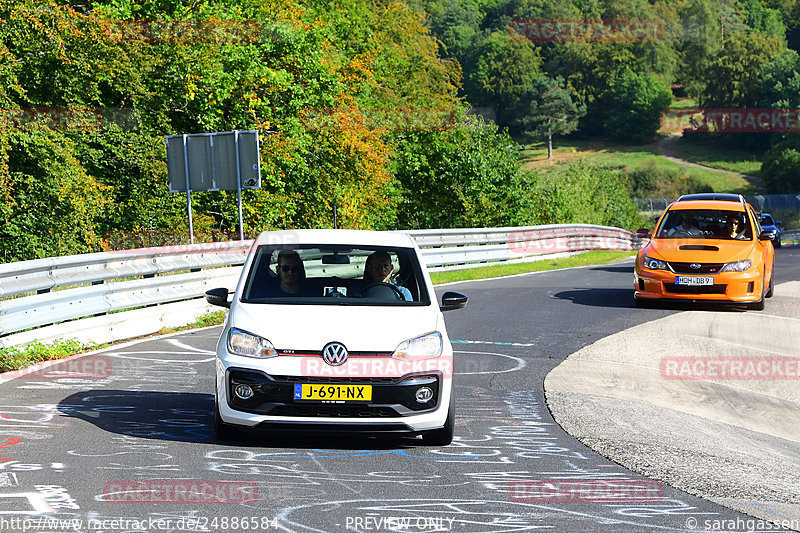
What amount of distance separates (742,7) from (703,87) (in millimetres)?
33779

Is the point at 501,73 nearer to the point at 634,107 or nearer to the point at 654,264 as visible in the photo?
the point at 634,107

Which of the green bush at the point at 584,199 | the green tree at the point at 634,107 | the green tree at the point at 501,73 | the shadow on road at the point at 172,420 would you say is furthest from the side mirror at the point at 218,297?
the green tree at the point at 634,107

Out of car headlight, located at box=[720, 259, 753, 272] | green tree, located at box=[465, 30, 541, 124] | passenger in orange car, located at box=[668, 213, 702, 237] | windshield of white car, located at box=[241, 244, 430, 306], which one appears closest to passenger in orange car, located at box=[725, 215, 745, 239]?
passenger in orange car, located at box=[668, 213, 702, 237]

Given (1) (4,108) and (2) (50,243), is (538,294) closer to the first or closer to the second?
(2) (50,243)

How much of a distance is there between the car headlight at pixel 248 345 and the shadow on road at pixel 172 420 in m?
0.52

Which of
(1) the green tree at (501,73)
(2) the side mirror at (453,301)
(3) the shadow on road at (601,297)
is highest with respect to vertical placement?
(1) the green tree at (501,73)

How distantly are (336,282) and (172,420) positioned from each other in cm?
159

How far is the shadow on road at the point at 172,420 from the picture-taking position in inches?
266

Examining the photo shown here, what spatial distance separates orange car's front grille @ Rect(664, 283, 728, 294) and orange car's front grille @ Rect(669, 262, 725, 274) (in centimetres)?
22

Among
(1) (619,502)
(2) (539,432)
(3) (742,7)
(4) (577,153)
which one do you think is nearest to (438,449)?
(2) (539,432)

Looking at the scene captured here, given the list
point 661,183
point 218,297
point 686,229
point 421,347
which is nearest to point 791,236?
point 686,229

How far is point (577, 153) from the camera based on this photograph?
444 ft

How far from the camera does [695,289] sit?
15.2 metres

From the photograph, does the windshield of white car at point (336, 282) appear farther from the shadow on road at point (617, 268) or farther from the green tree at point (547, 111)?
the green tree at point (547, 111)
